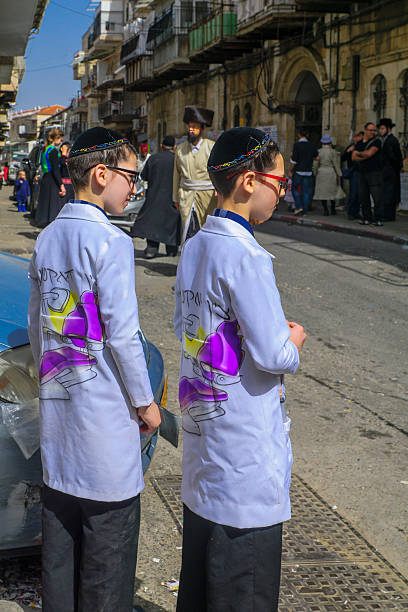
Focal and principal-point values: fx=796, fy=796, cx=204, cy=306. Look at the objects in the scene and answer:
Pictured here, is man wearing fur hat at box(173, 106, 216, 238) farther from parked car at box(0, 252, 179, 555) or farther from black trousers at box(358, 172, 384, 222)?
black trousers at box(358, 172, 384, 222)

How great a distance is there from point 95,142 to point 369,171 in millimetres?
14278

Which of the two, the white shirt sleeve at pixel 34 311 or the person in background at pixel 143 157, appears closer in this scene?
the white shirt sleeve at pixel 34 311

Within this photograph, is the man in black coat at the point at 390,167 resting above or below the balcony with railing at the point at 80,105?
below

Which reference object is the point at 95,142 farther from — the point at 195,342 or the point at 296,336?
the point at 296,336

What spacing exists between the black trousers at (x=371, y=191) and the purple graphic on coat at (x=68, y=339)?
14.3 meters

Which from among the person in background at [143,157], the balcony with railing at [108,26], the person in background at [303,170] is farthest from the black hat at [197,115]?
the balcony with railing at [108,26]

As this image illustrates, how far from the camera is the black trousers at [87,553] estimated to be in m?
2.26

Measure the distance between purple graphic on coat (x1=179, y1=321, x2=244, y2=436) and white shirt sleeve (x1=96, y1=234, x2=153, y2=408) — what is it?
169mm

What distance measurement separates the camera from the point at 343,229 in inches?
617

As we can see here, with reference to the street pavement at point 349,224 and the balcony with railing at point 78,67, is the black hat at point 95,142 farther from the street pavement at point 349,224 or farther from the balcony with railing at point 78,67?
the balcony with railing at point 78,67

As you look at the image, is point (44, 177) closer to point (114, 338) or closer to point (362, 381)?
point (362, 381)

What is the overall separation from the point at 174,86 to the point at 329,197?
2281 centimetres

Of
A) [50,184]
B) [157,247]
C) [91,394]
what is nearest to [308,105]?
[50,184]

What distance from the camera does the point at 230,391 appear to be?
2.07 metres
